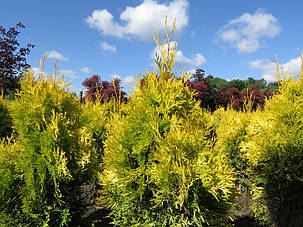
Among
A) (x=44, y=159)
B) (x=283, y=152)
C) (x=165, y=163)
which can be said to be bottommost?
(x=44, y=159)

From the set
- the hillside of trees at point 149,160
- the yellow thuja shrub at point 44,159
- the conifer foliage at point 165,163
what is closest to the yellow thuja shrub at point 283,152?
the hillside of trees at point 149,160

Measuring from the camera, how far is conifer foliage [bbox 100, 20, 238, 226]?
122 inches

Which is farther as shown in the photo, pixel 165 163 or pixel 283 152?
pixel 283 152

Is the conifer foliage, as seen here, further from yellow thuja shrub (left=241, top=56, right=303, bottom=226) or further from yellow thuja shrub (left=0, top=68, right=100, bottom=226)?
yellow thuja shrub (left=241, top=56, right=303, bottom=226)

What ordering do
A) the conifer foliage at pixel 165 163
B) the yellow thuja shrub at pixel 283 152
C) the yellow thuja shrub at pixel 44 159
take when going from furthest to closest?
the yellow thuja shrub at pixel 283 152 → the yellow thuja shrub at pixel 44 159 → the conifer foliage at pixel 165 163

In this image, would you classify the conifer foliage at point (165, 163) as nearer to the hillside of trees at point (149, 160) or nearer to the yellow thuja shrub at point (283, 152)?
the hillside of trees at point (149, 160)

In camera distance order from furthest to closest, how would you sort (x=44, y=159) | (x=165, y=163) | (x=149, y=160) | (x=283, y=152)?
1. (x=283, y=152)
2. (x=44, y=159)
3. (x=149, y=160)
4. (x=165, y=163)

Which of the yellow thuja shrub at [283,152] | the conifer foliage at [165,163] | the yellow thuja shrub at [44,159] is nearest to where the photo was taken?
the conifer foliage at [165,163]

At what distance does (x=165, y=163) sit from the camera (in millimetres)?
3131

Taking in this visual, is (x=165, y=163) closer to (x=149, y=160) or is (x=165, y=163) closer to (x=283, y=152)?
(x=149, y=160)

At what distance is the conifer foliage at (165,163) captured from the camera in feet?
10.2

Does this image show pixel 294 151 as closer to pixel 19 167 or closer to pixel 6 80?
pixel 19 167

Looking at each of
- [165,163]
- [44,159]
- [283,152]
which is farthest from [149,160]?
[283,152]

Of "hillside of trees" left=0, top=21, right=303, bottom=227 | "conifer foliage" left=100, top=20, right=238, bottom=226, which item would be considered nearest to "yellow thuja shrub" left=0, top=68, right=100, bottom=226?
"hillside of trees" left=0, top=21, right=303, bottom=227
